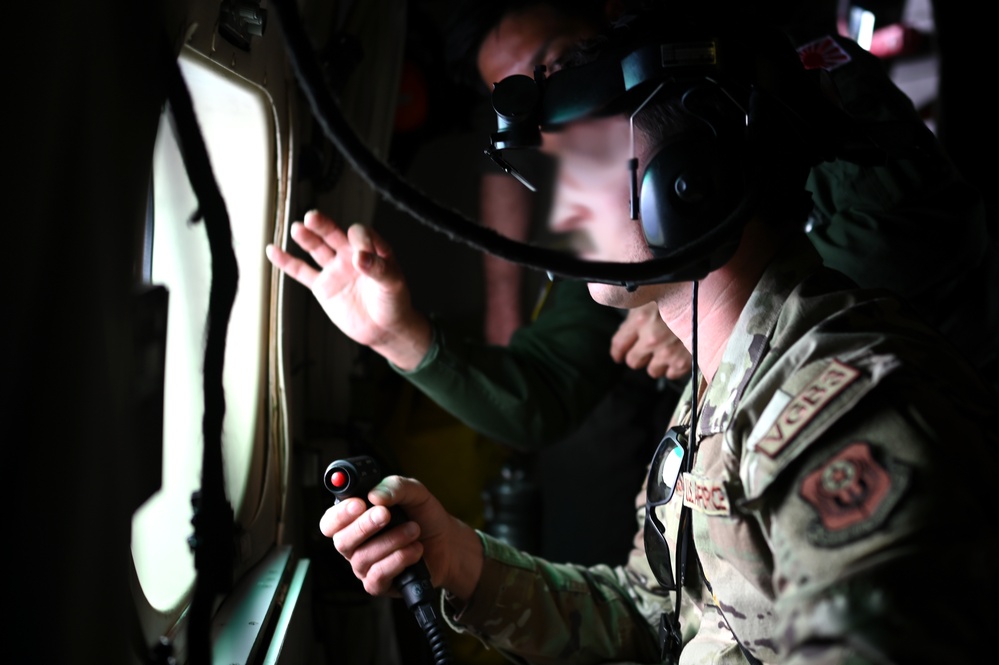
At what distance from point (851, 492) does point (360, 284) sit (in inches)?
39.6

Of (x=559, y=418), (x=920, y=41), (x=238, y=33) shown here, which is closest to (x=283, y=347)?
(x=238, y=33)

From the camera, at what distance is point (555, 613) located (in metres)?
1.29

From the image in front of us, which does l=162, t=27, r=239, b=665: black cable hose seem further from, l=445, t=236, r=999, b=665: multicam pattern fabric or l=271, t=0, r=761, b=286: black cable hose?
l=445, t=236, r=999, b=665: multicam pattern fabric

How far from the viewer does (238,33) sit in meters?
1.07

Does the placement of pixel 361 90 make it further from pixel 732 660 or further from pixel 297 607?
pixel 732 660

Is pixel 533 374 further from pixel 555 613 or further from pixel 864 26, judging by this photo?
pixel 864 26

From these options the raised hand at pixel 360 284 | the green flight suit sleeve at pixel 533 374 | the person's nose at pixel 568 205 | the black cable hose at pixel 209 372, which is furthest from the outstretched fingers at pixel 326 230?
the black cable hose at pixel 209 372

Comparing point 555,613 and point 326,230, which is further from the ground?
point 326,230

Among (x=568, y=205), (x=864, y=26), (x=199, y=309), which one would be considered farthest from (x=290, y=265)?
(x=864, y=26)

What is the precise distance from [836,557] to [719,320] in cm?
44

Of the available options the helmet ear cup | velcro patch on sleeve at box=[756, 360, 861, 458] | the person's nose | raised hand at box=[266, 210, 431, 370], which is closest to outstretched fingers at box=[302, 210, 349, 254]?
raised hand at box=[266, 210, 431, 370]

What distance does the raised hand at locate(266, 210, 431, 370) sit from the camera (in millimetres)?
1373

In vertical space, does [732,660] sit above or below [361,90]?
below

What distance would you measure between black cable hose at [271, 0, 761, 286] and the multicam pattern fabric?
167 millimetres
